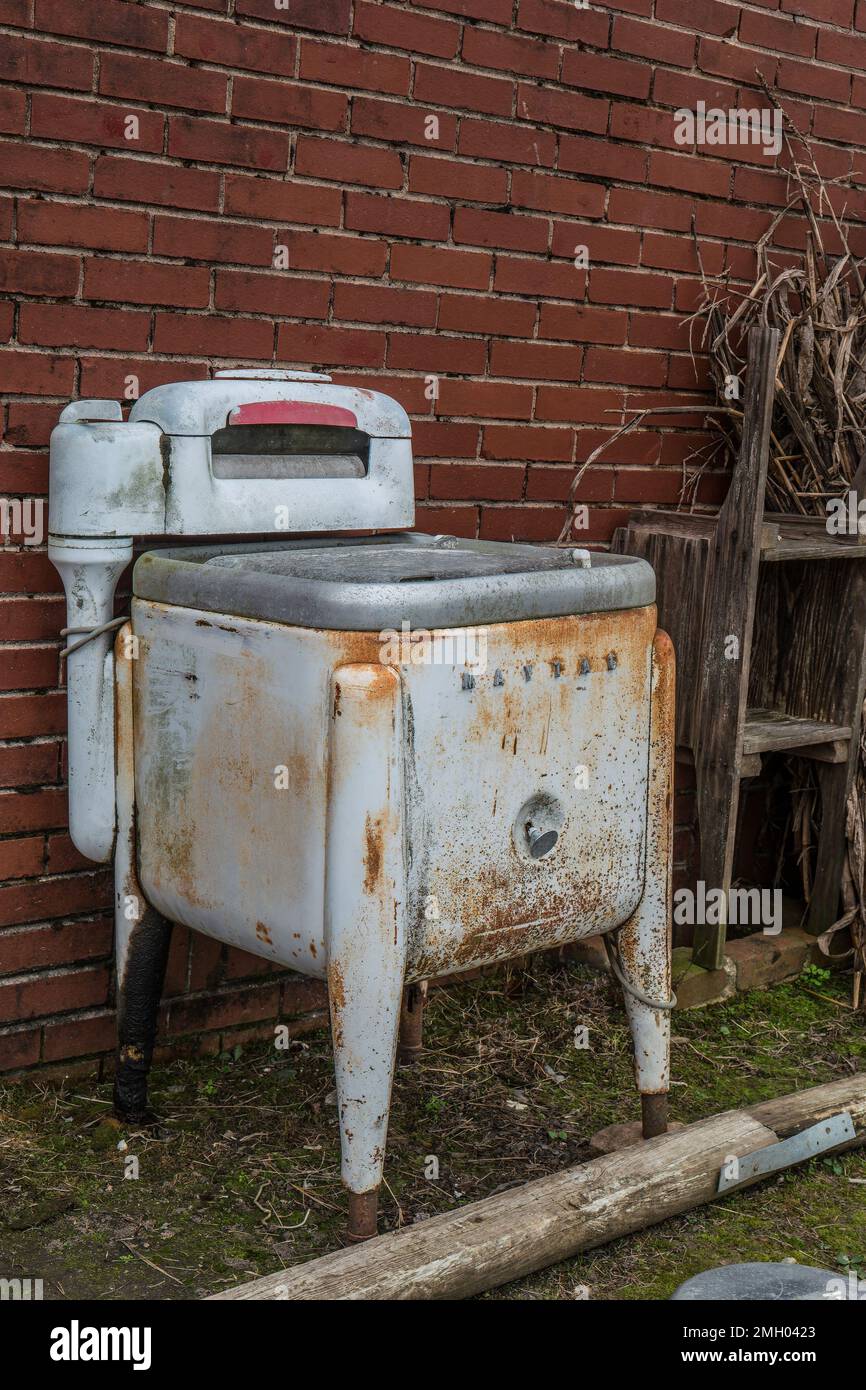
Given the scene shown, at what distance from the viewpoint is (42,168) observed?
2.78 meters

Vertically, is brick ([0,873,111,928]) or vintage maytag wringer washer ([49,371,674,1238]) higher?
vintage maytag wringer washer ([49,371,674,1238])

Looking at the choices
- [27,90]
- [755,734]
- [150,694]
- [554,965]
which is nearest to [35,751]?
[150,694]

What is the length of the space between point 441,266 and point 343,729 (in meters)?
1.52

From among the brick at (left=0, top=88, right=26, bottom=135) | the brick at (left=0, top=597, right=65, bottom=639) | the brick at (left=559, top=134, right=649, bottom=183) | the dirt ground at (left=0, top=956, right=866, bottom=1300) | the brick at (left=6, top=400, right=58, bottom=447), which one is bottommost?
the dirt ground at (left=0, top=956, right=866, bottom=1300)

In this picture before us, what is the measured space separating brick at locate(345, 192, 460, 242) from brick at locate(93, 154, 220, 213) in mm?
348

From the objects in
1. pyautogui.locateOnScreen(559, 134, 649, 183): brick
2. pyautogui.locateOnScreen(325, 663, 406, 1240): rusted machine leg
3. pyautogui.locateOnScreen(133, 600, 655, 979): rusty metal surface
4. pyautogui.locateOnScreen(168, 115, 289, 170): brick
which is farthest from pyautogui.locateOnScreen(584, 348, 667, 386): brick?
pyautogui.locateOnScreen(325, 663, 406, 1240): rusted machine leg

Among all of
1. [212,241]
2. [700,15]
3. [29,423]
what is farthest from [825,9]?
[29,423]

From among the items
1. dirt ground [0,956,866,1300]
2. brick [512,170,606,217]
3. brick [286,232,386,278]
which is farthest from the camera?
brick [512,170,606,217]

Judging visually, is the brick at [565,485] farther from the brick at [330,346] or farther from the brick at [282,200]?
the brick at [282,200]

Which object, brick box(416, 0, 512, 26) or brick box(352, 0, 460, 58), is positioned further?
brick box(416, 0, 512, 26)

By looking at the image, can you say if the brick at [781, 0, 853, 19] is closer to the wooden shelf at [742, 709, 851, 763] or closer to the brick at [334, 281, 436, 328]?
the brick at [334, 281, 436, 328]

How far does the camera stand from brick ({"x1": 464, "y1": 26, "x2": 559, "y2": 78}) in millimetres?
3346

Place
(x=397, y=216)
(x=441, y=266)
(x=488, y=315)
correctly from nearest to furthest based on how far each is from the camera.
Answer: (x=397, y=216) → (x=441, y=266) → (x=488, y=315)

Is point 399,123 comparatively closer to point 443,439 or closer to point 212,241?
point 212,241
